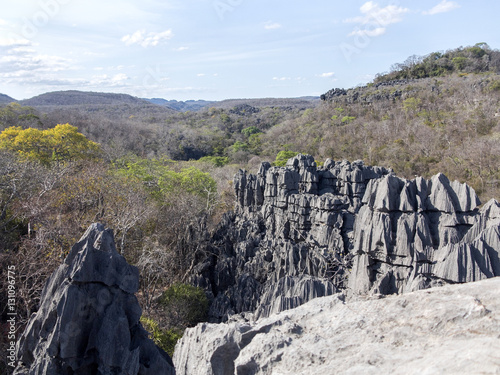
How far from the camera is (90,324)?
478 centimetres

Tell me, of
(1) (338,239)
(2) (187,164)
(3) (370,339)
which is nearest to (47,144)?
(2) (187,164)

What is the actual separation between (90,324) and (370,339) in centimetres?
390

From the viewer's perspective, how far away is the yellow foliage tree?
21.0 metres

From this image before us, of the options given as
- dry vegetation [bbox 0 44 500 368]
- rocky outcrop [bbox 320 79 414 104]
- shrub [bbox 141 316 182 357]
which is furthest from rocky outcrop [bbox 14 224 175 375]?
rocky outcrop [bbox 320 79 414 104]

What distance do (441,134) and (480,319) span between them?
33.4m

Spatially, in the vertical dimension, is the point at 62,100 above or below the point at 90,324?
above

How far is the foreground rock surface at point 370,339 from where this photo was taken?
2.97 metres

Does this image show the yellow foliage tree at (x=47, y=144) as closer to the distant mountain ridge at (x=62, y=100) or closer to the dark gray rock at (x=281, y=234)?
the dark gray rock at (x=281, y=234)

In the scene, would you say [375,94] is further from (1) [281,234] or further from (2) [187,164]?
(1) [281,234]

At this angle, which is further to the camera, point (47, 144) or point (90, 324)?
point (47, 144)

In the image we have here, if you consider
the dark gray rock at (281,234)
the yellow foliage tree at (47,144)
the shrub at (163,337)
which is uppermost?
the yellow foliage tree at (47,144)

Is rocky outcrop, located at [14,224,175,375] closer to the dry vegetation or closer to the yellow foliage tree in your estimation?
the dry vegetation

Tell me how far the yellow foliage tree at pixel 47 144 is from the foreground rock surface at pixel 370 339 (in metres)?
20.5

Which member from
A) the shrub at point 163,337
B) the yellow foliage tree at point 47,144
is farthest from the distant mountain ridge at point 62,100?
the shrub at point 163,337
